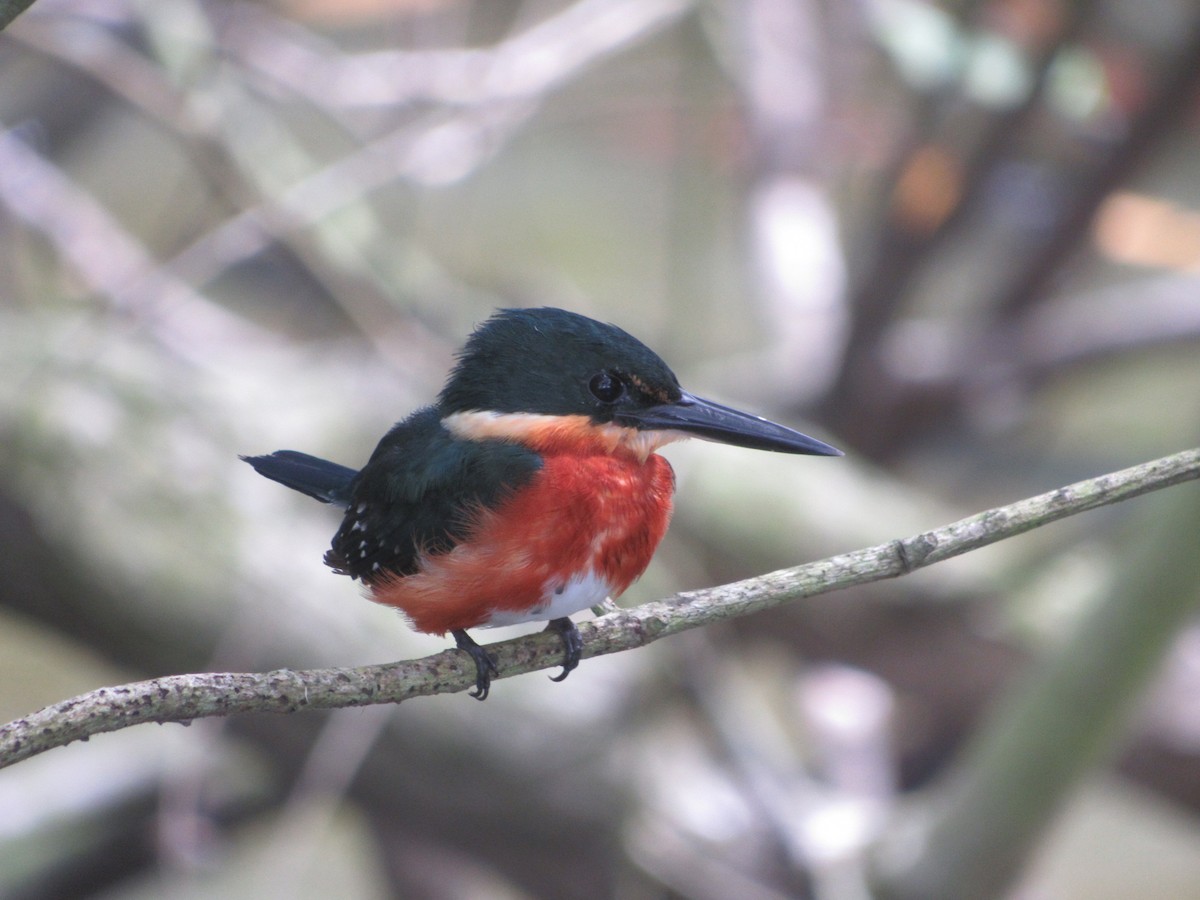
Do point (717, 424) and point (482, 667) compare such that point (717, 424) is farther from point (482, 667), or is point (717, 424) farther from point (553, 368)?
point (482, 667)

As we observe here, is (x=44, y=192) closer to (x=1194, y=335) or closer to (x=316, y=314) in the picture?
(x=316, y=314)

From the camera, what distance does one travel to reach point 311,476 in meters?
1.51

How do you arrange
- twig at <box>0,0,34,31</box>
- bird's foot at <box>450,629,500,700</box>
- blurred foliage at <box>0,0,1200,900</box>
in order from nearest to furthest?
twig at <box>0,0,34,31</box> < bird's foot at <box>450,629,500,700</box> < blurred foliage at <box>0,0,1200,900</box>

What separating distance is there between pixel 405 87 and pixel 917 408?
6.32 feet

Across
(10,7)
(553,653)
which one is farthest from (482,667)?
(10,7)

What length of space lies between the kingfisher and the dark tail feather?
0.15 meters

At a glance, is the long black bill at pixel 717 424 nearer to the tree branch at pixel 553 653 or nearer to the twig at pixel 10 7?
the tree branch at pixel 553 653

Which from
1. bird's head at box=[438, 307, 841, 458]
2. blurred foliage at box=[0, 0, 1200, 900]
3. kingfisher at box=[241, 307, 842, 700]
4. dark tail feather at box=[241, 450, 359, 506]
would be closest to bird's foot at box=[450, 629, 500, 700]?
kingfisher at box=[241, 307, 842, 700]

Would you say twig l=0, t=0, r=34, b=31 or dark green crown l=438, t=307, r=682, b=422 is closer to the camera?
twig l=0, t=0, r=34, b=31

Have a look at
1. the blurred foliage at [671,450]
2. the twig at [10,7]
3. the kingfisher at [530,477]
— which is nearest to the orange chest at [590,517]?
the kingfisher at [530,477]

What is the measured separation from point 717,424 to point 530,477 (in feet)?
0.65

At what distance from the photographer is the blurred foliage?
8.92 feet

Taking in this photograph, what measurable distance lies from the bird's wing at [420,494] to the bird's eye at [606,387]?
94 mm

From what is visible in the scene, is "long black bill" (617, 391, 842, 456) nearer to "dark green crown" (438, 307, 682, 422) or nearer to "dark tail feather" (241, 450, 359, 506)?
"dark green crown" (438, 307, 682, 422)
